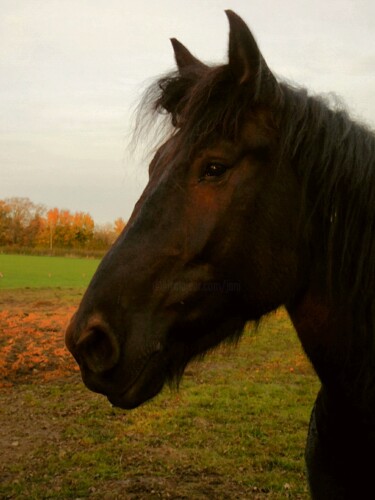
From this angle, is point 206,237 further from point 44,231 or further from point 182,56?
point 44,231

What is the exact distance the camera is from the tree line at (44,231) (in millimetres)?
86812

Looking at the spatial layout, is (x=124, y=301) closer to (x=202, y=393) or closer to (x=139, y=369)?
(x=139, y=369)

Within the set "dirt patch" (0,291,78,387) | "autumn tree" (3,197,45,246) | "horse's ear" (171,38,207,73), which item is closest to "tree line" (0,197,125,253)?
"autumn tree" (3,197,45,246)

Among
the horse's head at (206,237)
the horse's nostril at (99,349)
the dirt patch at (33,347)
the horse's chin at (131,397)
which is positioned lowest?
the dirt patch at (33,347)

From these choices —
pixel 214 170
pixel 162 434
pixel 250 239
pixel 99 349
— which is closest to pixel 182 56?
pixel 214 170

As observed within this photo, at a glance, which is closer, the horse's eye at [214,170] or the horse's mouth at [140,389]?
the horse's mouth at [140,389]

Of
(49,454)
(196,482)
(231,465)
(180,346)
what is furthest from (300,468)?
(180,346)

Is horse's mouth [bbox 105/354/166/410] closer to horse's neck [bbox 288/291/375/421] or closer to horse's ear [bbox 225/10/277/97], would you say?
horse's neck [bbox 288/291/375/421]

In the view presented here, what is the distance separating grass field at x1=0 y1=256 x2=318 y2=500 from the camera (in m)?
5.39

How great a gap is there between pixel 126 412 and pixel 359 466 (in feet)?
19.6

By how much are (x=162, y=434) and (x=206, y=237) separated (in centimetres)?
539

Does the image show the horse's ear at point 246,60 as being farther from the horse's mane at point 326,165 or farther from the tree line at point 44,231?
the tree line at point 44,231

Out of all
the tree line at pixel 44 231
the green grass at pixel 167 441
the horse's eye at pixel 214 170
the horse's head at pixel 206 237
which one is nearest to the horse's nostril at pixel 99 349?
the horse's head at pixel 206 237

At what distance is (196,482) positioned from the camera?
5430 mm
